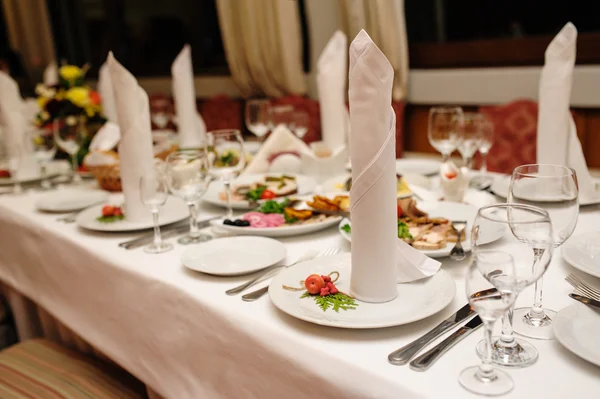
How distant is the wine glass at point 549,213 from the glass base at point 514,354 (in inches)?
1.8

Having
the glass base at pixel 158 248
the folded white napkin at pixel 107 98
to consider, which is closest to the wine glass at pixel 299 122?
the glass base at pixel 158 248

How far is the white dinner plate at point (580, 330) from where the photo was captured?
76 centimetres

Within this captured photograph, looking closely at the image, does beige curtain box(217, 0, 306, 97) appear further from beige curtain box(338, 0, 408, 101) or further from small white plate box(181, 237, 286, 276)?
small white plate box(181, 237, 286, 276)

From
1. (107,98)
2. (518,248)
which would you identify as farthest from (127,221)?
(107,98)

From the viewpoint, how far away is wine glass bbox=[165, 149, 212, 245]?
136 cm

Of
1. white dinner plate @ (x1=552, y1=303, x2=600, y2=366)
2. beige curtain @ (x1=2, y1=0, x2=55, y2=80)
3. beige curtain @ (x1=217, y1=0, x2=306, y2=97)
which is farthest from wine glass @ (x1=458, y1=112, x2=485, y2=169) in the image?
beige curtain @ (x1=2, y1=0, x2=55, y2=80)

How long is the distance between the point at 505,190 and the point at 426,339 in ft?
2.91

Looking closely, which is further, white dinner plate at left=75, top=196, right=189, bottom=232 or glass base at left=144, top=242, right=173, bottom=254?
white dinner plate at left=75, top=196, right=189, bottom=232

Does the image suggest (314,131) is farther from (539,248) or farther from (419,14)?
(539,248)

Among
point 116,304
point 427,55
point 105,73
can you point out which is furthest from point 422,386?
point 427,55

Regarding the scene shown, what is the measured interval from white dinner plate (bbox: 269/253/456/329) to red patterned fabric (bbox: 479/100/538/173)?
4.99 ft

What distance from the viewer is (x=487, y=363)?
749mm

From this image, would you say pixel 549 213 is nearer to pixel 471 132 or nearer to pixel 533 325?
pixel 533 325

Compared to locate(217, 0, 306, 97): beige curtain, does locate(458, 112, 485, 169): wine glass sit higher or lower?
lower
